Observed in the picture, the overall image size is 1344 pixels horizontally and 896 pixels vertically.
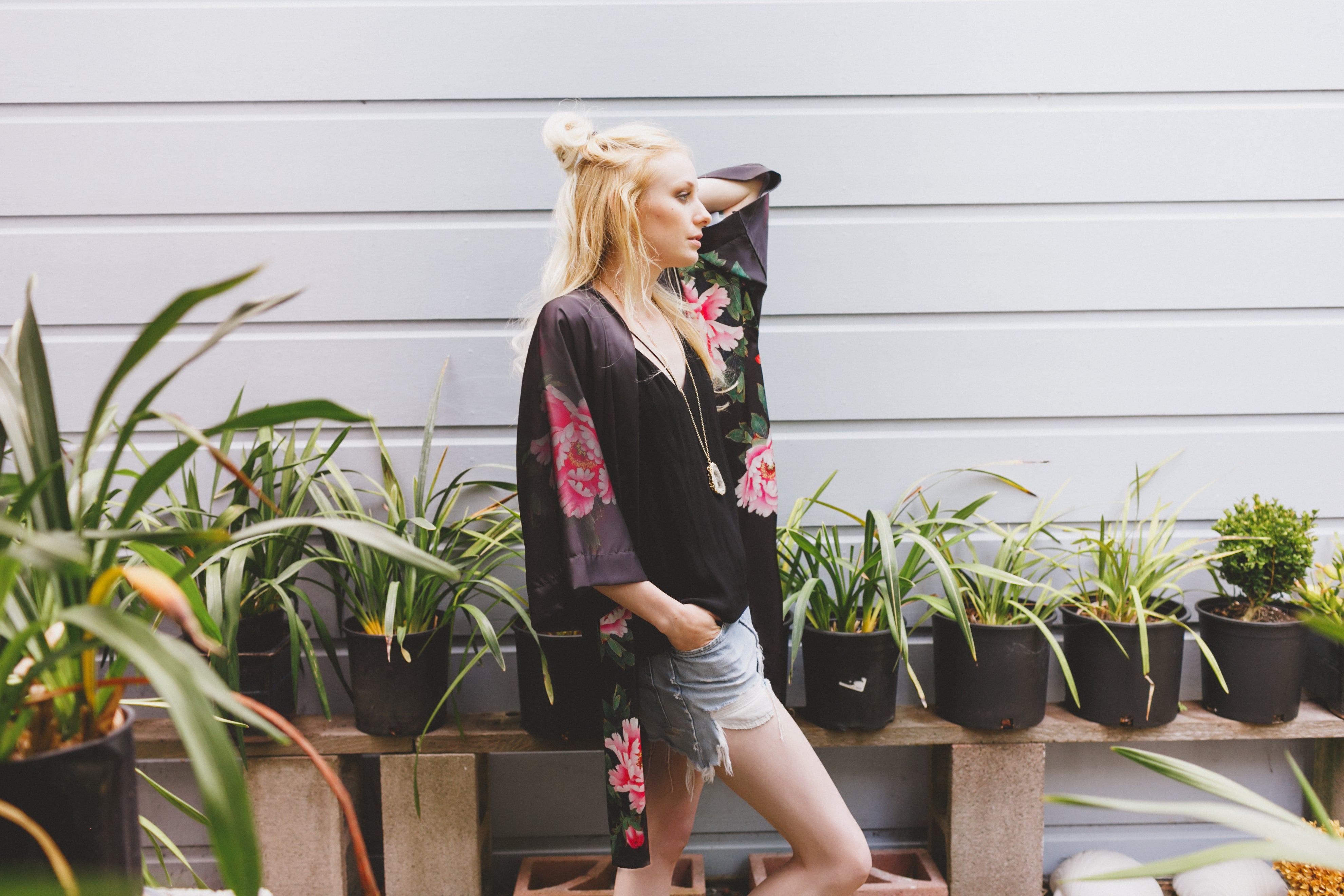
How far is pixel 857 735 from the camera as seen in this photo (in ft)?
6.04

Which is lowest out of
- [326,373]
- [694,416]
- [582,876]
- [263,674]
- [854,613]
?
[582,876]

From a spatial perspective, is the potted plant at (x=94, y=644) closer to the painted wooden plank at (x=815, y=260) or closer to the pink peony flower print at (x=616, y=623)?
the pink peony flower print at (x=616, y=623)

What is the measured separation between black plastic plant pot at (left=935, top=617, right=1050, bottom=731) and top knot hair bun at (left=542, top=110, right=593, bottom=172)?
1.17 metres

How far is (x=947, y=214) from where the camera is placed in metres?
1.99

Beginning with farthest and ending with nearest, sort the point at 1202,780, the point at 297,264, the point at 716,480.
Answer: the point at 297,264 → the point at 716,480 → the point at 1202,780

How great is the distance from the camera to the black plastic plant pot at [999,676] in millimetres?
1798

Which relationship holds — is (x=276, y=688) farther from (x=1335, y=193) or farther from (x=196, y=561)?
(x=1335, y=193)

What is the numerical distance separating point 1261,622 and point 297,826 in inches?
83.0

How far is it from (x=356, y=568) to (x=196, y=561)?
102 centimetres

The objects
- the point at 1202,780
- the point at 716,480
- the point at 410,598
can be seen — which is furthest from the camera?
the point at 410,598

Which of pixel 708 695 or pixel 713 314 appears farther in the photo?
pixel 713 314

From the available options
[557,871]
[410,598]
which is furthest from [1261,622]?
[410,598]

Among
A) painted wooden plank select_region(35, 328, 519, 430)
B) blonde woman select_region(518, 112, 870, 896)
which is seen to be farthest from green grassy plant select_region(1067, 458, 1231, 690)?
painted wooden plank select_region(35, 328, 519, 430)

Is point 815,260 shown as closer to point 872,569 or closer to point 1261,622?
point 872,569
